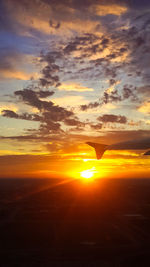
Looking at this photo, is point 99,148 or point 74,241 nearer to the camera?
point 99,148

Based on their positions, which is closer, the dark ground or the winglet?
the winglet

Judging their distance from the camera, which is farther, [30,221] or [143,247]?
[30,221]

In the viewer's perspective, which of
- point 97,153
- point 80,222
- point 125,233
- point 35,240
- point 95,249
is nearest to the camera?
point 97,153

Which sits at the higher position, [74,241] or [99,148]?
[99,148]

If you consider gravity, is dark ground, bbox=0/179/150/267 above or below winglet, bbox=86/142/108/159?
below

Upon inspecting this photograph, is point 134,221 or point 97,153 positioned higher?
point 97,153

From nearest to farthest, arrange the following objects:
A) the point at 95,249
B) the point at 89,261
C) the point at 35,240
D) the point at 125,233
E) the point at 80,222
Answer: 1. the point at 89,261
2. the point at 95,249
3. the point at 35,240
4. the point at 125,233
5. the point at 80,222

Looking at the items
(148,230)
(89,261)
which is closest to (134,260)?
(89,261)

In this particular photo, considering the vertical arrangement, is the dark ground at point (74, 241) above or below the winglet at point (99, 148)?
below

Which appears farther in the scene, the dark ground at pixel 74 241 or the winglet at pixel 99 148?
the dark ground at pixel 74 241

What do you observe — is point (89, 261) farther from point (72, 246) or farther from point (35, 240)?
point (35, 240)

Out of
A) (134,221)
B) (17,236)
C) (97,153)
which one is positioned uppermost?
(97,153)
